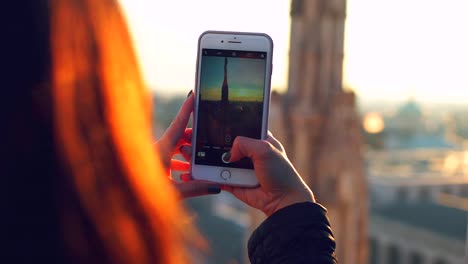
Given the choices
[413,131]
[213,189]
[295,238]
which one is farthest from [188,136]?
[413,131]

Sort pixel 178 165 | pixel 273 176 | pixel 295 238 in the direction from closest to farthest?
pixel 295 238 → pixel 273 176 → pixel 178 165

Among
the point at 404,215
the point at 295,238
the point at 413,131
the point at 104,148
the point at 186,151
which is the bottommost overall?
the point at 404,215

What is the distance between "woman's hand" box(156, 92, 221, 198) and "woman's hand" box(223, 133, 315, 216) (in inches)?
4.4

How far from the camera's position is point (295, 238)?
1.29 m

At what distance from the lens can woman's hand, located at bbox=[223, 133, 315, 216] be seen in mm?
1480

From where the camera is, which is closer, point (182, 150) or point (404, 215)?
point (182, 150)

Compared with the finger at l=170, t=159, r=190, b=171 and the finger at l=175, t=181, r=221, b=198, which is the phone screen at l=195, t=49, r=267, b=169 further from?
the finger at l=175, t=181, r=221, b=198

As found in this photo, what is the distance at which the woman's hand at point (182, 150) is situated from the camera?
1513mm

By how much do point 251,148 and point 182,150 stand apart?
322mm

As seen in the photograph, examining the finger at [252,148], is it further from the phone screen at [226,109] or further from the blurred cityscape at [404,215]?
the blurred cityscape at [404,215]

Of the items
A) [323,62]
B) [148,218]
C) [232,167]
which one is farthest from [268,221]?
[323,62]

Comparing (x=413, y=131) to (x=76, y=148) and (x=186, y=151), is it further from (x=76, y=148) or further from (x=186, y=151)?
(x=76, y=148)

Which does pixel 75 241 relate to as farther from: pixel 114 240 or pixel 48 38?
pixel 48 38

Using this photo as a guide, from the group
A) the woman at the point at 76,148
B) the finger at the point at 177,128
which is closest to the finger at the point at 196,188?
the finger at the point at 177,128
